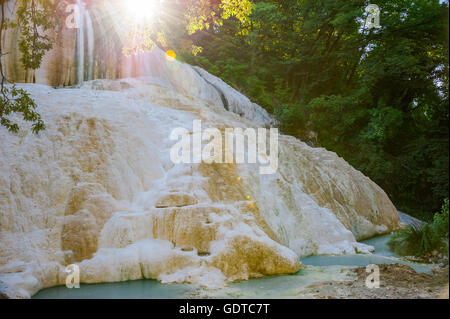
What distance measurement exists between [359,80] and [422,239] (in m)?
11.8

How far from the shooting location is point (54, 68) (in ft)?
31.2

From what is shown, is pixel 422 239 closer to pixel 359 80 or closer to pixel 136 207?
pixel 136 207

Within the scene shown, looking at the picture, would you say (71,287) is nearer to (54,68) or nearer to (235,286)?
(235,286)

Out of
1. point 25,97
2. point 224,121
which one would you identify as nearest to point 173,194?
point 25,97

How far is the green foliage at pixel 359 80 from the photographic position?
544 inches

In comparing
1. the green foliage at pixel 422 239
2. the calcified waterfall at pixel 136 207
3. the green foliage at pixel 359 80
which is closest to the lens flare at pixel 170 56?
the green foliage at pixel 359 80

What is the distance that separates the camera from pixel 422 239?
6176mm

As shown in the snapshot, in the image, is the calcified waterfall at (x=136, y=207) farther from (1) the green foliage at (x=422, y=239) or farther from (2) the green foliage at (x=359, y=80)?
(2) the green foliage at (x=359, y=80)

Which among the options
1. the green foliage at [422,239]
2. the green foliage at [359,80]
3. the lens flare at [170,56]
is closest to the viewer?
the green foliage at [422,239]

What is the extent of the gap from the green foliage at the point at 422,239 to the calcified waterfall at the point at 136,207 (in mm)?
748

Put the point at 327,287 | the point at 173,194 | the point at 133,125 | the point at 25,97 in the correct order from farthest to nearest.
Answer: the point at 133,125, the point at 173,194, the point at 25,97, the point at 327,287

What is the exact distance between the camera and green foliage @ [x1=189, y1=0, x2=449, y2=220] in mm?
13812

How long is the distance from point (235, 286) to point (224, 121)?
16.4ft

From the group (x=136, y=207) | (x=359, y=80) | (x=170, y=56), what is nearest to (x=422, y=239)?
(x=136, y=207)
